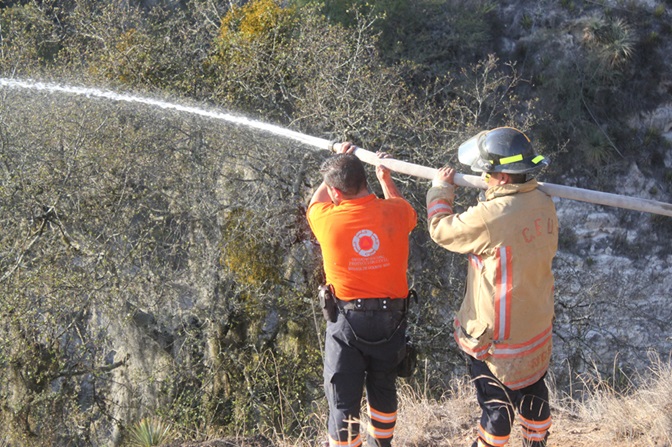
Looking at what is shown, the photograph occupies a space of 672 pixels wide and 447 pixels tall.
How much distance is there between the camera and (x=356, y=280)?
3320 millimetres

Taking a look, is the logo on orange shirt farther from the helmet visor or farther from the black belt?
the helmet visor

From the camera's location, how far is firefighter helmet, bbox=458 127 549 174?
305cm

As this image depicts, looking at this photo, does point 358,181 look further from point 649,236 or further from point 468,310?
point 649,236

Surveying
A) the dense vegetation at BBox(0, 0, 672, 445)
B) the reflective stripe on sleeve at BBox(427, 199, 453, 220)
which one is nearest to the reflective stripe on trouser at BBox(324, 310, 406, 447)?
the reflective stripe on sleeve at BBox(427, 199, 453, 220)

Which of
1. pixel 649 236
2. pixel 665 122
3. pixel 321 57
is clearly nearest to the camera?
pixel 321 57

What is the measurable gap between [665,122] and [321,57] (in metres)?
10.8

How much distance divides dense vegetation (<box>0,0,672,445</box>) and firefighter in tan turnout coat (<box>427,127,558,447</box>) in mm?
4723

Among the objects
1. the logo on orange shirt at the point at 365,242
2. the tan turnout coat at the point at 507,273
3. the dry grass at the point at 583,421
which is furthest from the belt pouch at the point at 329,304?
the dry grass at the point at 583,421

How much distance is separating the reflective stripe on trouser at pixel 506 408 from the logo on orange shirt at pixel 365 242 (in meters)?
0.68

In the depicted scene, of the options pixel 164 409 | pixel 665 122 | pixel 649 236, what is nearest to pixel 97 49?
pixel 164 409

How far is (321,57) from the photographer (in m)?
8.77

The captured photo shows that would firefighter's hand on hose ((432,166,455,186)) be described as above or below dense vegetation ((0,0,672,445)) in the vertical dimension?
above

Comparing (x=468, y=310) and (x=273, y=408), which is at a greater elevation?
(x=468, y=310)

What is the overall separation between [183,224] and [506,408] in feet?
22.1
